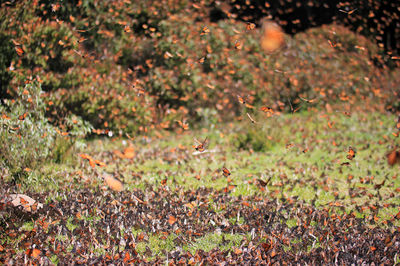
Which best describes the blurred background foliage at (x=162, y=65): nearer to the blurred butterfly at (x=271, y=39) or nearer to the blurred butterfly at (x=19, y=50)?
the blurred butterfly at (x=19, y=50)

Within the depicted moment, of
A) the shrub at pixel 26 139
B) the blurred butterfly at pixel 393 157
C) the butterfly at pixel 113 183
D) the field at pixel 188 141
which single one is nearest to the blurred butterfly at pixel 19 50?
the field at pixel 188 141

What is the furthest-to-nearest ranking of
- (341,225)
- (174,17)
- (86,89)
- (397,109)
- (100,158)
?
(397,109) < (174,17) < (86,89) < (100,158) < (341,225)

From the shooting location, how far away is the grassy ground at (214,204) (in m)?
3.10

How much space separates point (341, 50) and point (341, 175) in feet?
20.4

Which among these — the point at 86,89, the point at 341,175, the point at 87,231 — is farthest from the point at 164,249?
the point at 86,89

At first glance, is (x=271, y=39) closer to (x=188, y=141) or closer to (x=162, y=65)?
(x=162, y=65)

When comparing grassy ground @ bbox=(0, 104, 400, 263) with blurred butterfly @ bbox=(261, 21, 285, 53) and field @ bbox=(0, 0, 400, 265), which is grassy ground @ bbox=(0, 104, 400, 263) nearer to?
field @ bbox=(0, 0, 400, 265)

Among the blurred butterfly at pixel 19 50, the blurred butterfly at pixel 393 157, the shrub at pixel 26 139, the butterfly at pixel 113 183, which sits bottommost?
the blurred butterfly at pixel 393 157

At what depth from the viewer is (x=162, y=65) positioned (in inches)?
337

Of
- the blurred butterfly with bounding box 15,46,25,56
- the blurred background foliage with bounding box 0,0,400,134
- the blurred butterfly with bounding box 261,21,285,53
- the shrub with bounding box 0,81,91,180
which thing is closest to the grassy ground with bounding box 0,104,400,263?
the shrub with bounding box 0,81,91,180

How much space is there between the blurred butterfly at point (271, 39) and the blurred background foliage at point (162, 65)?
21 cm

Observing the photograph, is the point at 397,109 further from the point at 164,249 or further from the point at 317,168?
the point at 164,249

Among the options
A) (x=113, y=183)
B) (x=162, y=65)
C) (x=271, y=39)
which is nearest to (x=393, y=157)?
(x=113, y=183)

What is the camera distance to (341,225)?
3.58 m
